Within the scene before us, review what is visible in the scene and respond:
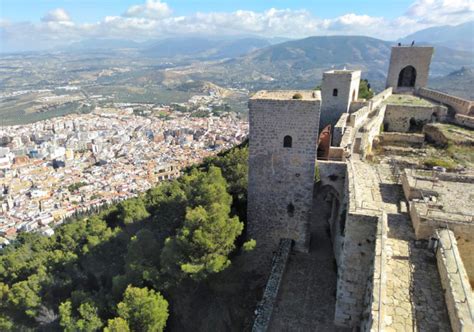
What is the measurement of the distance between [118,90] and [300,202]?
6860 inches

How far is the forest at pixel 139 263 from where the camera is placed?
9.68m

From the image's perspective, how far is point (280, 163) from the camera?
1045 centimetres

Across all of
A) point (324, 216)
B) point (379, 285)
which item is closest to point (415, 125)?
point (324, 216)

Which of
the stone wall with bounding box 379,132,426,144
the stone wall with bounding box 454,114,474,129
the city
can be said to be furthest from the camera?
the city

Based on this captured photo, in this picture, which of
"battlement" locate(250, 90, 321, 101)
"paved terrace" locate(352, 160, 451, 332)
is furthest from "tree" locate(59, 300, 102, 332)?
"paved terrace" locate(352, 160, 451, 332)

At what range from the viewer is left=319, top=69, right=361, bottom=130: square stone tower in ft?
53.8

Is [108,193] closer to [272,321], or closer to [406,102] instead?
[406,102]

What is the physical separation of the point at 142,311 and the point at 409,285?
23.1ft

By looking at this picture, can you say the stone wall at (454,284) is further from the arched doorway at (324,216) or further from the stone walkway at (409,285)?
the arched doorway at (324,216)

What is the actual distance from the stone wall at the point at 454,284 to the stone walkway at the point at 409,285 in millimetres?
164

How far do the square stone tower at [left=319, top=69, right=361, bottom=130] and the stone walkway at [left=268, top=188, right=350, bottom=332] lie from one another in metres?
8.04

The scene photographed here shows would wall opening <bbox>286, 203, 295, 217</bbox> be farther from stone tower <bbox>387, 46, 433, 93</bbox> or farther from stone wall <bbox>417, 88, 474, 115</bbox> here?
stone tower <bbox>387, 46, 433, 93</bbox>

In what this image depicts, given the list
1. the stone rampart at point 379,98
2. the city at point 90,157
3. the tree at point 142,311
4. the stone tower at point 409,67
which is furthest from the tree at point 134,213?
the city at point 90,157

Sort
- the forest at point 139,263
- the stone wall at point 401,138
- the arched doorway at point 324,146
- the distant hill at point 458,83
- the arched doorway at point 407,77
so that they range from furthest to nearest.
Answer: the distant hill at point 458,83
the arched doorway at point 407,77
the stone wall at point 401,138
the arched doorway at point 324,146
the forest at point 139,263
